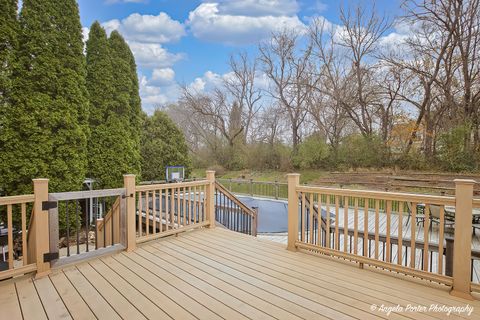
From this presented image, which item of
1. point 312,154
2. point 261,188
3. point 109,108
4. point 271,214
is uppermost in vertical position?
point 109,108

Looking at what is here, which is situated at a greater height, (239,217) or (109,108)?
(109,108)

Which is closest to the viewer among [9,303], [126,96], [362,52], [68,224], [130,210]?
[9,303]

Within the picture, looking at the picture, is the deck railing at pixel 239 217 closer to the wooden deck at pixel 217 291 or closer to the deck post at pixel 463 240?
the wooden deck at pixel 217 291

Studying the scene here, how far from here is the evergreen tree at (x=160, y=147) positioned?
40.3ft

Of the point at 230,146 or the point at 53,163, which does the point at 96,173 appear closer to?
the point at 53,163

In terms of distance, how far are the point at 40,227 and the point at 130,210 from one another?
980 millimetres

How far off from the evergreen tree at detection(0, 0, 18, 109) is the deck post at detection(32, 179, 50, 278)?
418cm

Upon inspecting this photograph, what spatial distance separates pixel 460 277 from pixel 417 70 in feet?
38.2

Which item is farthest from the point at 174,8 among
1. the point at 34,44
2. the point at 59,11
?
the point at 34,44

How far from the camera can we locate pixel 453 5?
1009 cm

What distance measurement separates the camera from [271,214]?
10.3 m

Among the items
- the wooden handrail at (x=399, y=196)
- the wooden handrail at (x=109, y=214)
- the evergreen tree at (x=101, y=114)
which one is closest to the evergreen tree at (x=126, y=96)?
the evergreen tree at (x=101, y=114)

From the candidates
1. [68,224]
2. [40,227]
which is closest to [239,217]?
[68,224]

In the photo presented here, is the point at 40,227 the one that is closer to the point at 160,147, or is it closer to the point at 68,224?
the point at 68,224
